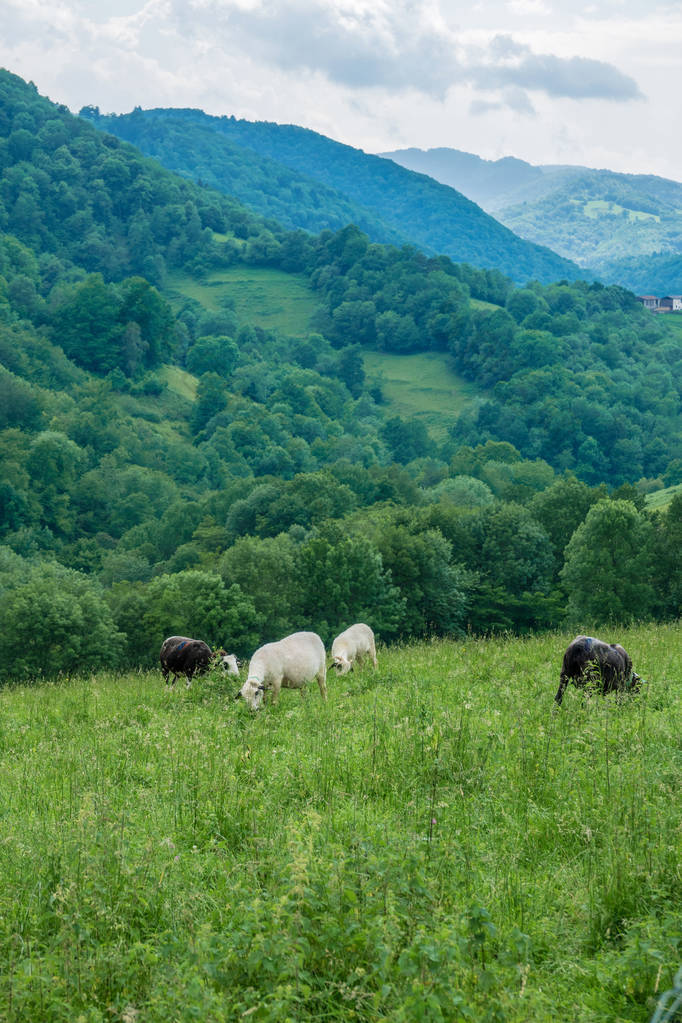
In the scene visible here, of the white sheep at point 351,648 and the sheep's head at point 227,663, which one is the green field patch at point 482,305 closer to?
the white sheep at point 351,648

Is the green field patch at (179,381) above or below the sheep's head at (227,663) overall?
above

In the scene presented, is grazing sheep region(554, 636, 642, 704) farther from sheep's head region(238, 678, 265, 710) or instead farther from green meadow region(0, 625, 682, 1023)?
sheep's head region(238, 678, 265, 710)

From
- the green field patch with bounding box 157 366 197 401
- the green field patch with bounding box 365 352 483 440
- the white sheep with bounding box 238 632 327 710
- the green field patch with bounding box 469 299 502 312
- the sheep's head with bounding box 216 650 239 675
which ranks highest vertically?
the green field patch with bounding box 469 299 502 312

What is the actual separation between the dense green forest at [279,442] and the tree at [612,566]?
0.15 metres

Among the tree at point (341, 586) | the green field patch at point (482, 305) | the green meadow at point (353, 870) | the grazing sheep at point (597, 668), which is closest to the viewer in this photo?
the green meadow at point (353, 870)

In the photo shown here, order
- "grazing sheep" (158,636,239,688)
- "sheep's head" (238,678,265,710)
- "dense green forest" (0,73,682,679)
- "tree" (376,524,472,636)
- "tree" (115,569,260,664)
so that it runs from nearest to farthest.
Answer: "sheep's head" (238,678,265,710) → "grazing sheep" (158,636,239,688) → "tree" (115,569,260,664) → "dense green forest" (0,73,682,679) → "tree" (376,524,472,636)

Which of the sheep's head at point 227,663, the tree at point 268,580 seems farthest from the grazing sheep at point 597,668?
the tree at point 268,580

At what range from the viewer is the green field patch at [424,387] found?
146750 millimetres

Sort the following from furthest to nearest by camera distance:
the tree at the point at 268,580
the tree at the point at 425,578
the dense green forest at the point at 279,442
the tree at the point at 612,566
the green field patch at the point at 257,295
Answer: the green field patch at the point at 257,295, the tree at the point at 425,578, the dense green forest at the point at 279,442, the tree at the point at 268,580, the tree at the point at 612,566

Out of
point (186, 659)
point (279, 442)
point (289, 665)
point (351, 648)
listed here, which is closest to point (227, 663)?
point (289, 665)

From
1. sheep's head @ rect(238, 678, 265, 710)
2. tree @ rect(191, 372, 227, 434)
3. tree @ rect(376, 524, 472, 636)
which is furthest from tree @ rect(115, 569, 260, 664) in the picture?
tree @ rect(191, 372, 227, 434)

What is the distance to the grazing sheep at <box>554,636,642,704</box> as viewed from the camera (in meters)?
9.58

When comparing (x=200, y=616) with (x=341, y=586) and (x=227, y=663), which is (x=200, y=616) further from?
(x=227, y=663)

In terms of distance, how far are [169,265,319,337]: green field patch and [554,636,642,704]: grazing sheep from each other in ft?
559
